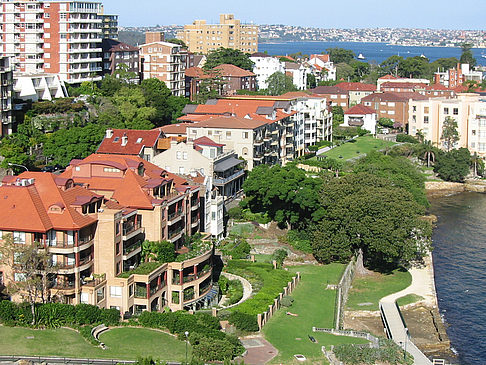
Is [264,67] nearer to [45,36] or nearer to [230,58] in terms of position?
[230,58]

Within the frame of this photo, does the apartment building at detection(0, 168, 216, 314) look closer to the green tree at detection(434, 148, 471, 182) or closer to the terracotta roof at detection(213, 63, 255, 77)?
the green tree at detection(434, 148, 471, 182)

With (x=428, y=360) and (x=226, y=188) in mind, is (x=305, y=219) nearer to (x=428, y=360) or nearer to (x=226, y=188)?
(x=226, y=188)

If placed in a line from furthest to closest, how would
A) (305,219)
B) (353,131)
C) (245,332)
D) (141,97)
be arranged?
(353,131) → (141,97) → (305,219) → (245,332)

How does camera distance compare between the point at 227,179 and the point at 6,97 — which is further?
the point at 6,97

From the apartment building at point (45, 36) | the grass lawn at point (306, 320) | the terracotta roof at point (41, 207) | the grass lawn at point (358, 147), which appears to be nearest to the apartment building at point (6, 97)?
the apartment building at point (45, 36)

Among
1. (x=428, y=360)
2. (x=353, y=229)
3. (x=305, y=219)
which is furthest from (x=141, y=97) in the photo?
(x=428, y=360)

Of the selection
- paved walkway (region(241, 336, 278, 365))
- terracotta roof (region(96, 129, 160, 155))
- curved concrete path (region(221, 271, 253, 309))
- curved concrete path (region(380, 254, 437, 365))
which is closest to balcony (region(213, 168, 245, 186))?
terracotta roof (region(96, 129, 160, 155))

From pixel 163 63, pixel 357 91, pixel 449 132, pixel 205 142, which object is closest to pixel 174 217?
pixel 205 142
